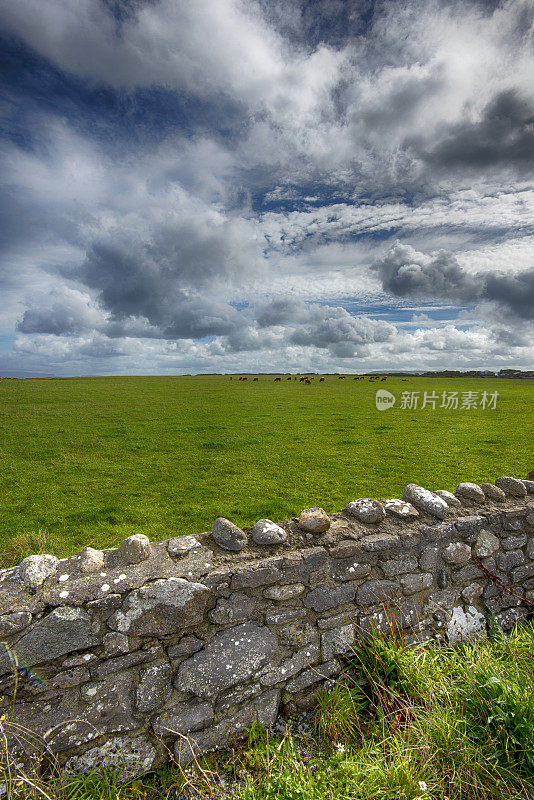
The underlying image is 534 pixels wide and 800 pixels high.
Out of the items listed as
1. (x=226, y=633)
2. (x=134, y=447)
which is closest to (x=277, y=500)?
(x=226, y=633)

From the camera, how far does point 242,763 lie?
305 cm

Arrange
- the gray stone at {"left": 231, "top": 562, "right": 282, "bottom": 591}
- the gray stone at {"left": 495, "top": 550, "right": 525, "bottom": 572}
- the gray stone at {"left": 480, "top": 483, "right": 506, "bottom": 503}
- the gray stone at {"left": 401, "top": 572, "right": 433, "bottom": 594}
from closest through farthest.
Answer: the gray stone at {"left": 231, "top": 562, "right": 282, "bottom": 591}
the gray stone at {"left": 401, "top": 572, "right": 433, "bottom": 594}
the gray stone at {"left": 495, "top": 550, "right": 525, "bottom": 572}
the gray stone at {"left": 480, "top": 483, "right": 506, "bottom": 503}

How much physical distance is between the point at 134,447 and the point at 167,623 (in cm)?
1193

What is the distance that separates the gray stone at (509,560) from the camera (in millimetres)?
4746

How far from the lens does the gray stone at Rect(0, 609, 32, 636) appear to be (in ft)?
8.68

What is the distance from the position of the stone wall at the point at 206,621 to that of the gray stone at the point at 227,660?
0.01m

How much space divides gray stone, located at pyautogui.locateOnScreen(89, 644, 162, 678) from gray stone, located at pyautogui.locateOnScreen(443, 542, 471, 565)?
3.36m

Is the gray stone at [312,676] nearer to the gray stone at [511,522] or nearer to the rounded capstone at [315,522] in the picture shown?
the rounded capstone at [315,522]

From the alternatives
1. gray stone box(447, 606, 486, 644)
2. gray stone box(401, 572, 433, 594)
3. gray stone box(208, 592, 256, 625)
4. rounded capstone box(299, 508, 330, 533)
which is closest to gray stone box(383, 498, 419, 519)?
gray stone box(401, 572, 433, 594)

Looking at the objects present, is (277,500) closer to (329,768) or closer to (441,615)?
(441,615)

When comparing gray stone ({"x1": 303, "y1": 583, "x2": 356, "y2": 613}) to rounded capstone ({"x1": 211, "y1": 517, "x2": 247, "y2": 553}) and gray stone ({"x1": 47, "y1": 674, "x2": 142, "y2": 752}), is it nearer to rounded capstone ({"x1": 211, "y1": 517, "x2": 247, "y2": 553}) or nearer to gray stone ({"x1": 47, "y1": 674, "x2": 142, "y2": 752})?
rounded capstone ({"x1": 211, "y1": 517, "x2": 247, "y2": 553})

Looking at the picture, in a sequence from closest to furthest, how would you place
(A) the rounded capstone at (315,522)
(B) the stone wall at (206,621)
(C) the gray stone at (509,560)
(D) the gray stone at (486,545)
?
(B) the stone wall at (206,621) → (A) the rounded capstone at (315,522) → (D) the gray stone at (486,545) → (C) the gray stone at (509,560)

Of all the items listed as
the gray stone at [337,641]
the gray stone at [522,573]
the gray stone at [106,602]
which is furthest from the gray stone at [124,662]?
the gray stone at [522,573]

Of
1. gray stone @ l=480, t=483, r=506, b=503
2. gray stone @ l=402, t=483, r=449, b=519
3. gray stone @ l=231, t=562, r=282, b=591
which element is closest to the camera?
gray stone @ l=231, t=562, r=282, b=591
